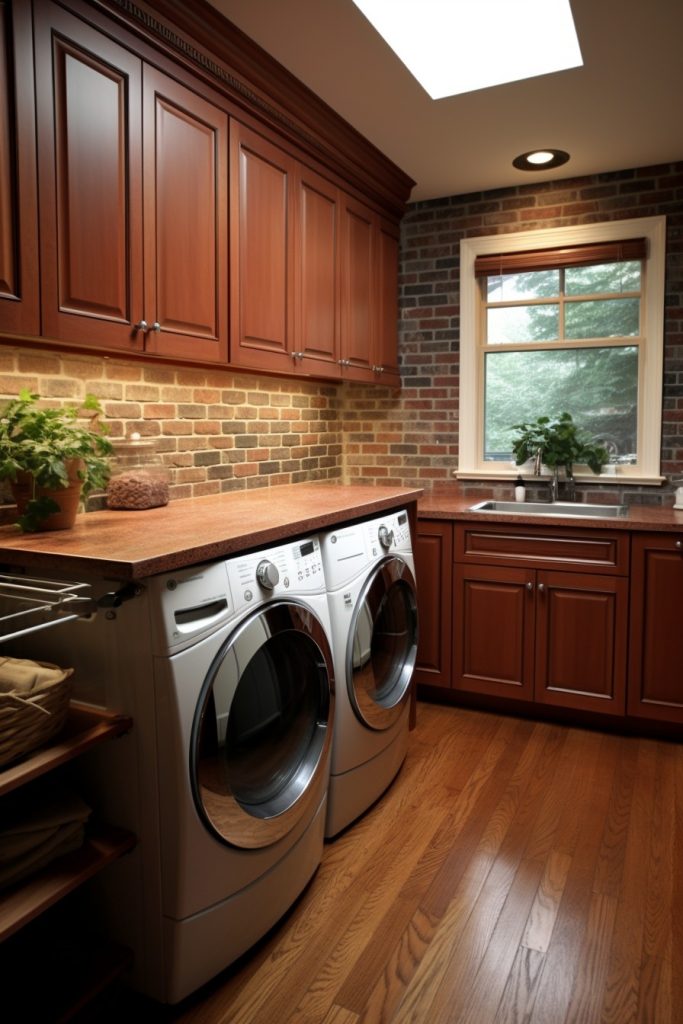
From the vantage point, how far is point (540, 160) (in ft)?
10.9

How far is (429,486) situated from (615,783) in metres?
1.85

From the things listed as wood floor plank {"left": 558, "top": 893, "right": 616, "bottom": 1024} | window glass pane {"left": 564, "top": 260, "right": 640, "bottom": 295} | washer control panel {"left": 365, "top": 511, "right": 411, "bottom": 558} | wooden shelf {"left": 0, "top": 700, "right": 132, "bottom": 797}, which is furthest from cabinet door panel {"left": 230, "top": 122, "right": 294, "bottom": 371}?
wood floor plank {"left": 558, "top": 893, "right": 616, "bottom": 1024}

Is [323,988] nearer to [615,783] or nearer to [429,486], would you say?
[615,783]

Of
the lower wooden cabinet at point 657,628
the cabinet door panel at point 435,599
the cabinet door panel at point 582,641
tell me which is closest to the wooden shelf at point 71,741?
the cabinet door panel at point 435,599

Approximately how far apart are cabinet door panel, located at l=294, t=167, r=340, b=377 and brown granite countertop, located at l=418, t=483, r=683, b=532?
80cm

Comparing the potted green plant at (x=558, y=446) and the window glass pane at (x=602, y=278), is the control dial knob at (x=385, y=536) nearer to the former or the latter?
the potted green plant at (x=558, y=446)

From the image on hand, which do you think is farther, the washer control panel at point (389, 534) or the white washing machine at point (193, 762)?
the washer control panel at point (389, 534)

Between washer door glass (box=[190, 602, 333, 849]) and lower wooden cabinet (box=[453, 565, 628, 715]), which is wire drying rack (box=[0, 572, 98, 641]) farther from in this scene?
lower wooden cabinet (box=[453, 565, 628, 715])

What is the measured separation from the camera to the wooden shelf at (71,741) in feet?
4.36

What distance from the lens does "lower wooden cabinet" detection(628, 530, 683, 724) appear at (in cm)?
287

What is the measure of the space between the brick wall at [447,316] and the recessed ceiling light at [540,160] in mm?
227

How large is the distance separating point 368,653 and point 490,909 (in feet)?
2.57

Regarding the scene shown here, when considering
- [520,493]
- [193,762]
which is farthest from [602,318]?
[193,762]

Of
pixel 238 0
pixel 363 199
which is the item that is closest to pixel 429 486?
pixel 363 199
